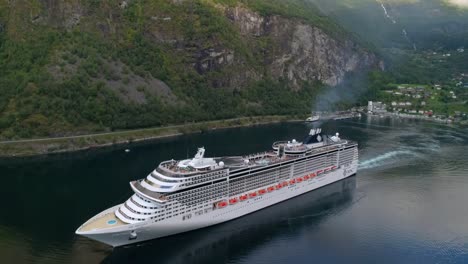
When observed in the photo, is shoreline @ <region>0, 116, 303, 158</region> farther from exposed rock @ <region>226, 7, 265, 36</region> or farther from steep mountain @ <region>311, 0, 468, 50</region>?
steep mountain @ <region>311, 0, 468, 50</region>

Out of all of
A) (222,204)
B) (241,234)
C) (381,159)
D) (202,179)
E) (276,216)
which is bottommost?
(241,234)

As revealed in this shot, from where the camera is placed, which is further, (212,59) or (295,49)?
(295,49)

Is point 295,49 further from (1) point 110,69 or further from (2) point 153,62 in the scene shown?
(1) point 110,69

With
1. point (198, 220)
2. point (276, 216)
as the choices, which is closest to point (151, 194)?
point (198, 220)

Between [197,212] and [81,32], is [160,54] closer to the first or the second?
[81,32]

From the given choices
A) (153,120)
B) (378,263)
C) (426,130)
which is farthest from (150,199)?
(426,130)

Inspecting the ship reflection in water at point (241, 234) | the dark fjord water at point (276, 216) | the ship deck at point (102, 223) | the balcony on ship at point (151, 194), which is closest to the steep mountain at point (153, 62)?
the dark fjord water at point (276, 216)
